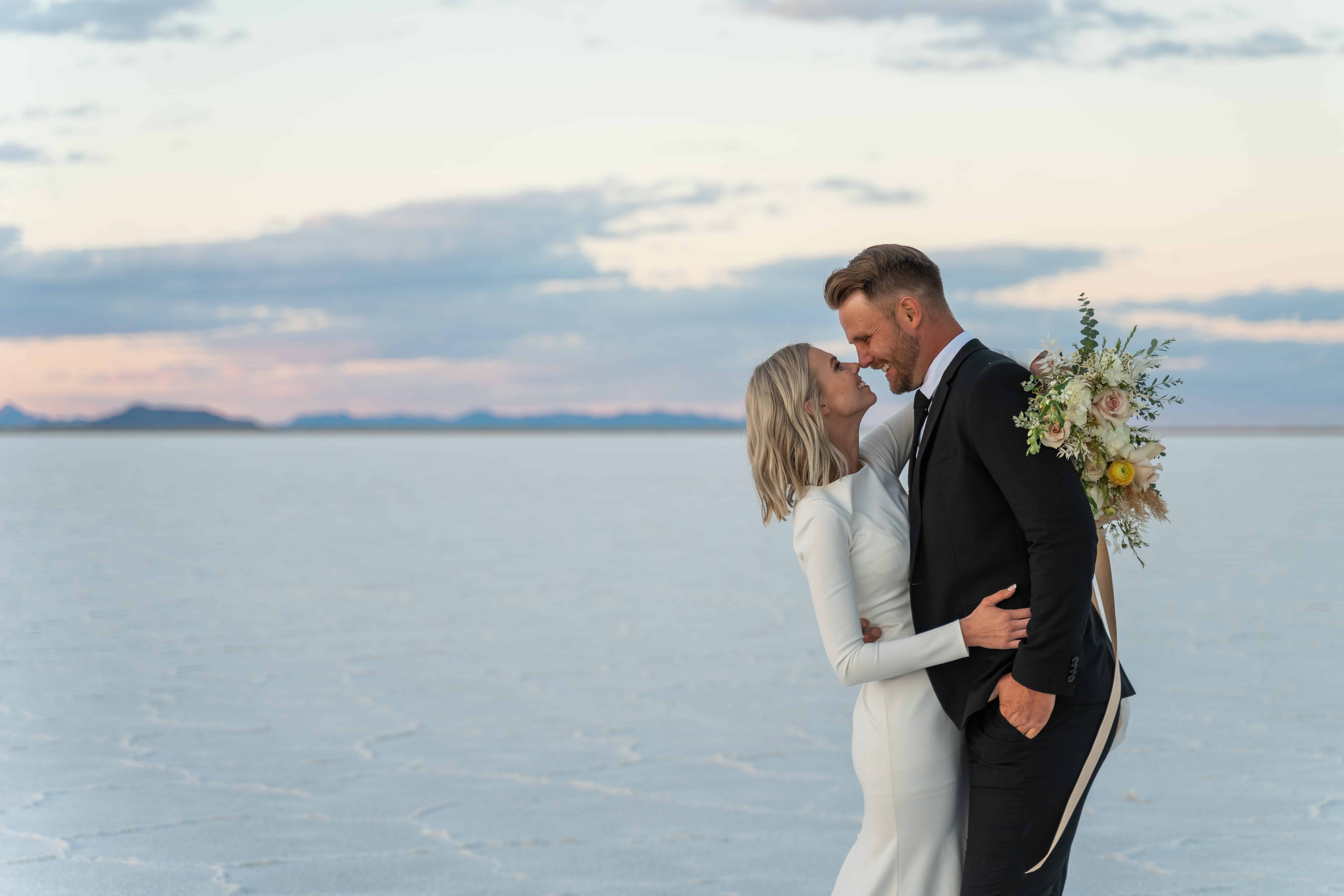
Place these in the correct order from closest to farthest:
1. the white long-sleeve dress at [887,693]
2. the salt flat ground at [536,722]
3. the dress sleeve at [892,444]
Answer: the white long-sleeve dress at [887,693] < the dress sleeve at [892,444] < the salt flat ground at [536,722]

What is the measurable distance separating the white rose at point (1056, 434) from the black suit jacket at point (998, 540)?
48 mm

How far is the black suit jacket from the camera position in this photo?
7.48ft

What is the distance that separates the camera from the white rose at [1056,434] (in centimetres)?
224

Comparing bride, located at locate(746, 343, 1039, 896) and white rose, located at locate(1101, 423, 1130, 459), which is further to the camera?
bride, located at locate(746, 343, 1039, 896)

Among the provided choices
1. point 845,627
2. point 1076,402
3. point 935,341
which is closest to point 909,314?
point 935,341

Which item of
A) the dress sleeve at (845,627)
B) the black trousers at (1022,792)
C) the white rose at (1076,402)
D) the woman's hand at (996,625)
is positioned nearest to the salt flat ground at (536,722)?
the black trousers at (1022,792)

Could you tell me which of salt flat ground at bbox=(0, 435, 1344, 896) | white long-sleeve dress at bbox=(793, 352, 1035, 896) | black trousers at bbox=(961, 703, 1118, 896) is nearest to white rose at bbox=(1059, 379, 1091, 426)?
white long-sleeve dress at bbox=(793, 352, 1035, 896)

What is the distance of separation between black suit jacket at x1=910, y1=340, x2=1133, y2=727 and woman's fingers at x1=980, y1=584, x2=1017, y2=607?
0.02 m

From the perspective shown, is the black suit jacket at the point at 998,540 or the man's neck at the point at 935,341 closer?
the black suit jacket at the point at 998,540

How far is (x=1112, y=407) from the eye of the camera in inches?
92.4

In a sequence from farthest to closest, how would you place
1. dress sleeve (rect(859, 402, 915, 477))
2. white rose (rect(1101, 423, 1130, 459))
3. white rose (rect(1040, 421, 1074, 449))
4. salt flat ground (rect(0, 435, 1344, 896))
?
salt flat ground (rect(0, 435, 1344, 896)), dress sleeve (rect(859, 402, 915, 477)), white rose (rect(1101, 423, 1130, 459)), white rose (rect(1040, 421, 1074, 449))

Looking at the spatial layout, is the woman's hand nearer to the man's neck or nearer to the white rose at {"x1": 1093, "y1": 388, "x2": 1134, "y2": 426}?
the white rose at {"x1": 1093, "y1": 388, "x2": 1134, "y2": 426}

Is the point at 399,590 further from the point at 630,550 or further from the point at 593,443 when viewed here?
the point at 593,443

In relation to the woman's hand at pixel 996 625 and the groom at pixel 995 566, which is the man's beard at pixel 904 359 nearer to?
the groom at pixel 995 566
